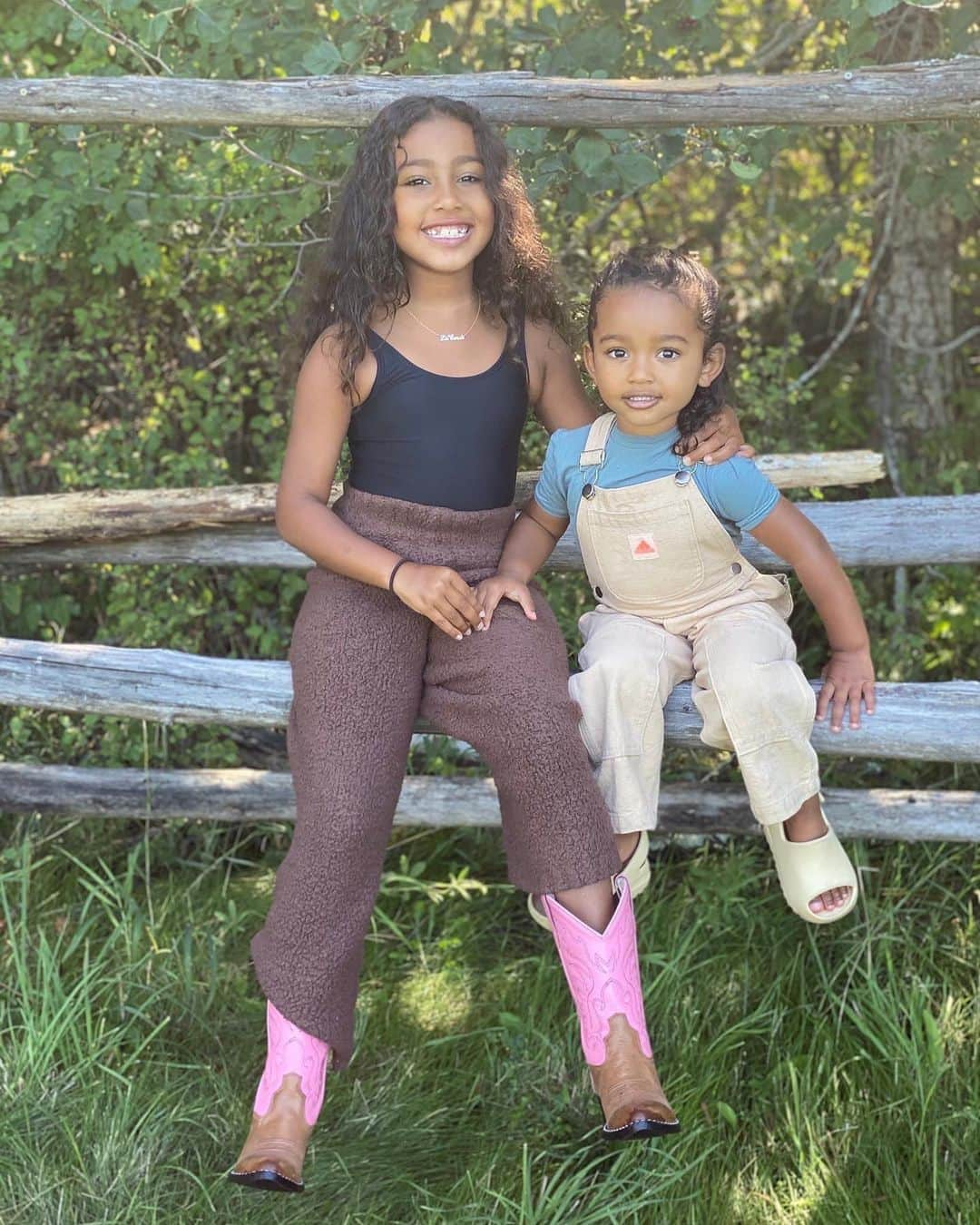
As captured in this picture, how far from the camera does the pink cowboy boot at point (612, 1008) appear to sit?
226cm

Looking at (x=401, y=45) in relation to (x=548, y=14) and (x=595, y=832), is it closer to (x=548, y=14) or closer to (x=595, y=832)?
(x=548, y=14)

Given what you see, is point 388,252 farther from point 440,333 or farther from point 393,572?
point 393,572

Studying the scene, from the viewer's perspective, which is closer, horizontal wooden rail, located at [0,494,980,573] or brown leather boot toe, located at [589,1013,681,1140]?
brown leather boot toe, located at [589,1013,681,1140]

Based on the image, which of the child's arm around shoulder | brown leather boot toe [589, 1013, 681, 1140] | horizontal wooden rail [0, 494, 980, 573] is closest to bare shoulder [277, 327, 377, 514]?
horizontal wooden rail [0, 494, 980, 573]

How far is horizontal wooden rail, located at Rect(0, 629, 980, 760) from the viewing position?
271cm

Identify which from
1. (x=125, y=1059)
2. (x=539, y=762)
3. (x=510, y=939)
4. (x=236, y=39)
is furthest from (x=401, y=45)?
(x=125, y=1059)

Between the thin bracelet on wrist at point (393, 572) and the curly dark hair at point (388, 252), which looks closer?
the thin bracelet on wrist at point (393, 572)

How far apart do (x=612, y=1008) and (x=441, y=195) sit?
1.54 m

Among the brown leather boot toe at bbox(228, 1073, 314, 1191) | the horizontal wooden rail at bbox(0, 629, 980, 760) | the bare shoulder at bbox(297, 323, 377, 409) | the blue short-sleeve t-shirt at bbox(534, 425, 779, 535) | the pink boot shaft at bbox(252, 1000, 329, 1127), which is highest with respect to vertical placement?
the bare shoulder at bbox(297, 323, 377, 409)

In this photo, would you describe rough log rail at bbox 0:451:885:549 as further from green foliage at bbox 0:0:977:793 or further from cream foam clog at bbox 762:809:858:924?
cream foam clog at bbox 762:809:858:924

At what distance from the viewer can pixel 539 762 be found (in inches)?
93.8

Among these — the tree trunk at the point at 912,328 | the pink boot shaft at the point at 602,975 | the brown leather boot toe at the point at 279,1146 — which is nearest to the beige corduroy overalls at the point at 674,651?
the pink boot shaft at the point at 602,975

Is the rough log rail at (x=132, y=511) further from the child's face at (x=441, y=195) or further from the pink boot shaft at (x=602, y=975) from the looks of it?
the pink boot shaft at (x=602, y=975)

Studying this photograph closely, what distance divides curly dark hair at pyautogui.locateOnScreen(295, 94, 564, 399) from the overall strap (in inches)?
10.4
